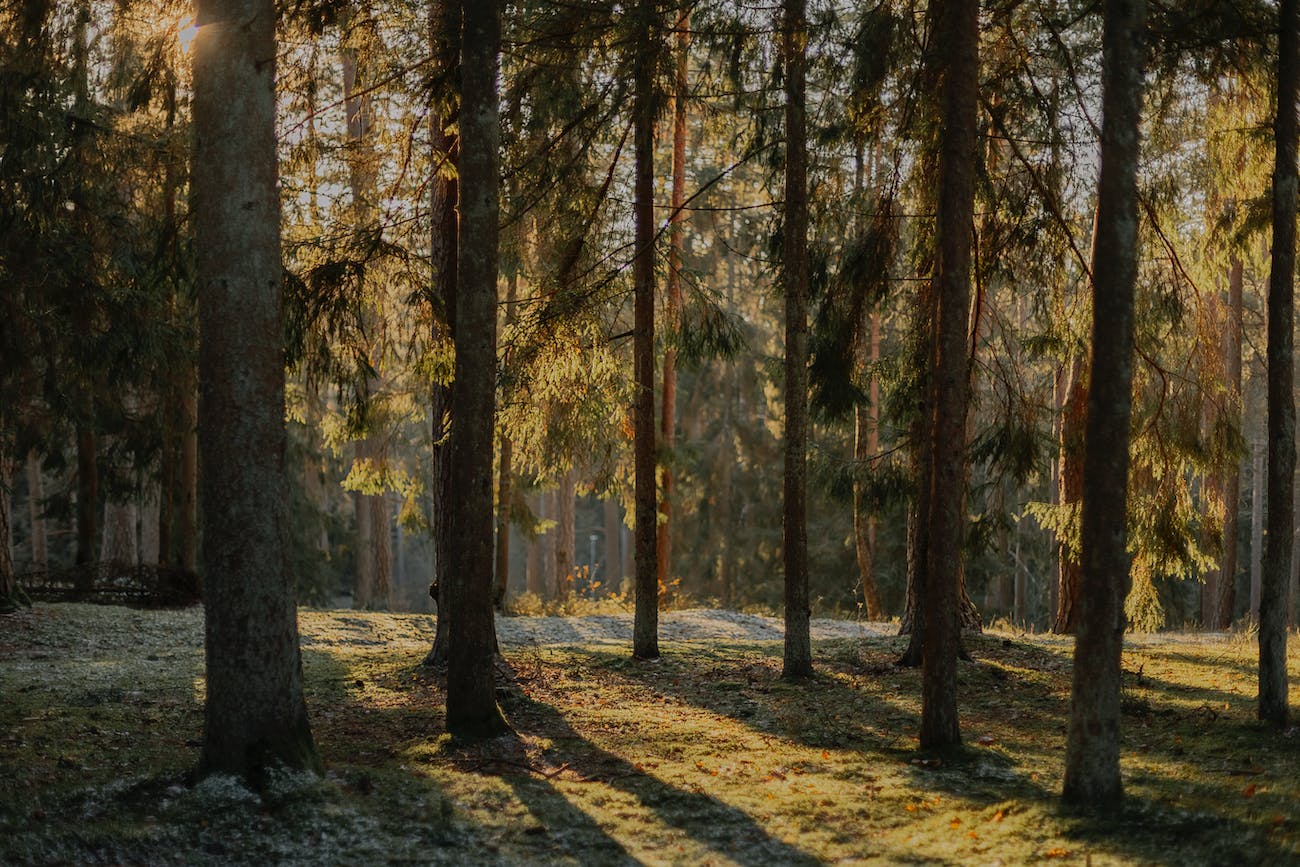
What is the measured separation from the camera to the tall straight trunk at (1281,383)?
301 inches

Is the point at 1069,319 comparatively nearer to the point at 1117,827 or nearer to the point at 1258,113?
the point at 1258,113

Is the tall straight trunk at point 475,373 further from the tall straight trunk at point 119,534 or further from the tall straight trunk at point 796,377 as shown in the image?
the tall straight trunk at point 119,534

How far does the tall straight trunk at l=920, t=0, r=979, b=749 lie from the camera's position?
7.16 meters

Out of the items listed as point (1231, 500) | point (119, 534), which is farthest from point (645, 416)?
point (119, 534)

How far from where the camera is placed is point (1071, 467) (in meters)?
13.1

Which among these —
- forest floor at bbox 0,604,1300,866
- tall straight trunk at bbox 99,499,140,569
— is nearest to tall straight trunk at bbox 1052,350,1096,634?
forest floor at bbox 0,604,1300,866

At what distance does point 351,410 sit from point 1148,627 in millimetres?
7416

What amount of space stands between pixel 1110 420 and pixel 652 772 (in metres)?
3.55

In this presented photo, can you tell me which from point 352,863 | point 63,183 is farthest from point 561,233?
point 352,863

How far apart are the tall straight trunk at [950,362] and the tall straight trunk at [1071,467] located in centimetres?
138

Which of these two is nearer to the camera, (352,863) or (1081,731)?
(352,863)

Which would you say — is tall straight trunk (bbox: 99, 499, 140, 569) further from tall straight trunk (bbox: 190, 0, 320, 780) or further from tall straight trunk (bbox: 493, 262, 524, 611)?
tall straight trunk (bbox: 190, 0, 320, 780)

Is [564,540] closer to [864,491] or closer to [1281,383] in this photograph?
[864,491]

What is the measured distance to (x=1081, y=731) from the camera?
577 centimetres
